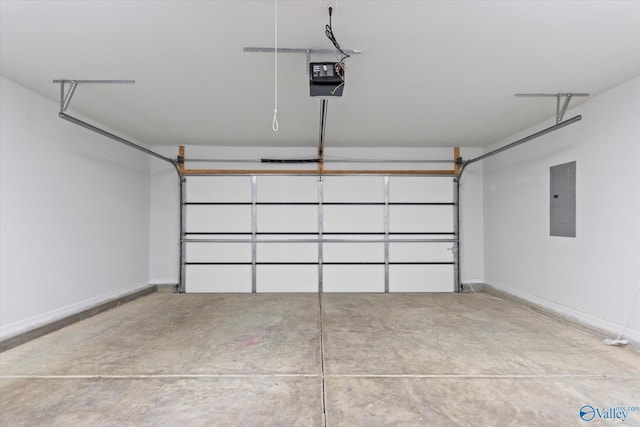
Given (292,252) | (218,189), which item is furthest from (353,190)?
(218,189)

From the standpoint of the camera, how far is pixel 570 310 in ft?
12.5

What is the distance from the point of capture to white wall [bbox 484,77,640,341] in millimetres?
3123

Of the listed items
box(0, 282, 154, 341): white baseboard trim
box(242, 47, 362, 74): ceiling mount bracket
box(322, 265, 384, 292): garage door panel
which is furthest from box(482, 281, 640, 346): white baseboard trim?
box(0, 282, 154, 341): white baseboard trim

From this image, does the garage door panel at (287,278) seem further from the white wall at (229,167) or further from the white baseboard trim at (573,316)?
the white baseboard trim at (573,316)

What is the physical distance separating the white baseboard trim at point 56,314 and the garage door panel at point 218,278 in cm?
90

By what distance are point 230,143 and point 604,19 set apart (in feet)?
15.8

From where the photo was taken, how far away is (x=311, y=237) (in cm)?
575

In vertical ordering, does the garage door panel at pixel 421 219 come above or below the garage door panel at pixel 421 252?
above

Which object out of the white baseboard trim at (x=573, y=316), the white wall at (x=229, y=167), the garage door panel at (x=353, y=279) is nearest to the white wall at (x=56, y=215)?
the white wall at (x=229, y=167)

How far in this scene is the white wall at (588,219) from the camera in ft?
10.2

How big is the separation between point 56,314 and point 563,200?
19.5 feet

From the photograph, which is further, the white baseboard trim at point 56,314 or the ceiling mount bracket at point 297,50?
the white baseboard trim at point 56,314

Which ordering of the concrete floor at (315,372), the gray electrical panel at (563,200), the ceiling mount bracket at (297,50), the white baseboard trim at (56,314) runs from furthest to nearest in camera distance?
the gray electrical panel at (563,200)
the white baseboard trim at (56,314)
the ceiling mount bracket at (297,50)
the concrete floor at (315,372)

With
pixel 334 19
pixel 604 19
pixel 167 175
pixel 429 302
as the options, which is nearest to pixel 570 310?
pixel 429 302
